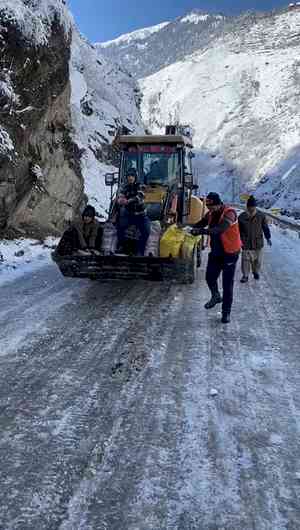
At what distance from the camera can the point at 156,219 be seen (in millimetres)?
9625

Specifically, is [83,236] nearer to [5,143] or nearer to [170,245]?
[170,245]

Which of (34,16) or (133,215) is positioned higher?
(34,16)

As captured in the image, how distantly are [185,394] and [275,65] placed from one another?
134745mm

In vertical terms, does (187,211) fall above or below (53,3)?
→ below

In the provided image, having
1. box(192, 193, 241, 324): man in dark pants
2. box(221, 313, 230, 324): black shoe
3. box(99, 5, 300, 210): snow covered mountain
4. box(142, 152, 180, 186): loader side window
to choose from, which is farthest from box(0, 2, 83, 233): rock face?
box(99, 5, 300, 210): snow covered mountain

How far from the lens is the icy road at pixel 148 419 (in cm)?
297

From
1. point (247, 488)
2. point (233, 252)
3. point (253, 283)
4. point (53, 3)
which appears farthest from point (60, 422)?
point (53, 3)

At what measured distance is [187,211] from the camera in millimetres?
10922

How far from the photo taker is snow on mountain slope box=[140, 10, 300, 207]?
93.2 meters

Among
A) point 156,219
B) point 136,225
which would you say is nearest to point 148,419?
point 136,225

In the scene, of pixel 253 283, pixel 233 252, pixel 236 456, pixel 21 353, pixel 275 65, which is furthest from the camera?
pixel 275 65

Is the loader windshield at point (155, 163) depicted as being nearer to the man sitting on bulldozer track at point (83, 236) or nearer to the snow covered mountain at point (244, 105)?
the man sitting on bulldozer track at point (83, 236)

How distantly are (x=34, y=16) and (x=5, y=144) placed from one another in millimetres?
3125

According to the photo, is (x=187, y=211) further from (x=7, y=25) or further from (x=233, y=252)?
(x=7, y=25)
